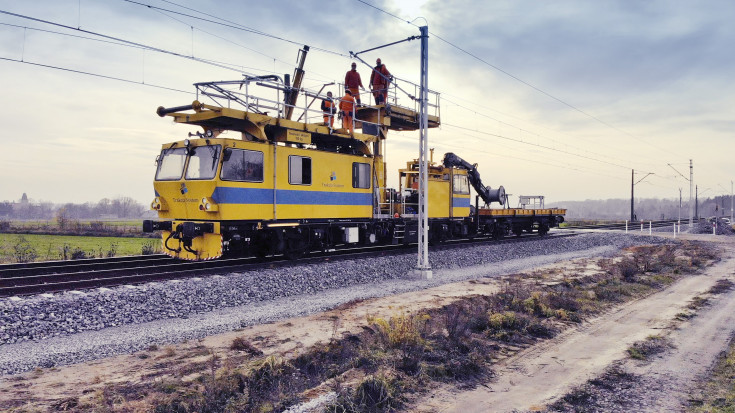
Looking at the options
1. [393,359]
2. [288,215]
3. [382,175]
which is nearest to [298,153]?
[288,215]

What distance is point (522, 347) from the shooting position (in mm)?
7094

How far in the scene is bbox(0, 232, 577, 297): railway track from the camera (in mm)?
9492

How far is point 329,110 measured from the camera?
49.0ft

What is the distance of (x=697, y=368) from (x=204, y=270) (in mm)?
9988

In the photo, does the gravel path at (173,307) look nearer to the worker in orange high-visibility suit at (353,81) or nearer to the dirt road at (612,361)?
the dirt road at (612,361)

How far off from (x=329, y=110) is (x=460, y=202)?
8.21 meters

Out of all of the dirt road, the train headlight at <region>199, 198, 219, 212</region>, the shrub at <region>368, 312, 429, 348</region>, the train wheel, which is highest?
the train headlight at <region>199, 198, 219, 212</region>

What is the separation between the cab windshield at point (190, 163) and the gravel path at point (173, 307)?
9.60ft

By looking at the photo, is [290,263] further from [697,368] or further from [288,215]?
[697,368]

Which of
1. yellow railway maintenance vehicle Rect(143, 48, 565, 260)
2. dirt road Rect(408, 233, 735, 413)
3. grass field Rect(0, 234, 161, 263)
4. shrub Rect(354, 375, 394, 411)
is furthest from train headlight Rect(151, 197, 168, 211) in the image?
dirt road Rect(408, 233, 735, 413)

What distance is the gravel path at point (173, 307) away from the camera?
22.7 ft

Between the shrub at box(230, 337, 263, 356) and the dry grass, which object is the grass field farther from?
the dry grass

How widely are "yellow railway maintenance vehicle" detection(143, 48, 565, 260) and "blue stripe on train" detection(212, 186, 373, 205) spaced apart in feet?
0.09

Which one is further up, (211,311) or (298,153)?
(298,153)
